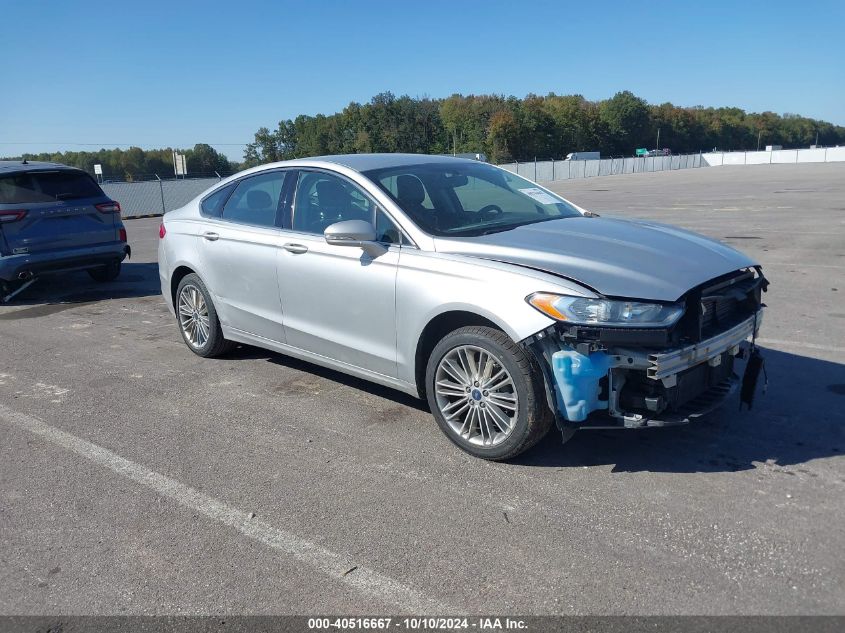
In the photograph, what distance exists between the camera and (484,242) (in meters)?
4.23

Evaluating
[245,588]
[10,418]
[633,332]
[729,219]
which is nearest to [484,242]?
[633,332]

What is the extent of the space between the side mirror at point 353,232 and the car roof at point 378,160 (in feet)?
2.12

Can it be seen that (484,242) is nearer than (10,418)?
Yes

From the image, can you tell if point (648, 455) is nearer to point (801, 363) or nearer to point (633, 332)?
point (633, 332)

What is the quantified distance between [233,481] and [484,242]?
1.95 m

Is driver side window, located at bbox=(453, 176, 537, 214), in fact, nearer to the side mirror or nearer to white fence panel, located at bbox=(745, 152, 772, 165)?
the side mirror

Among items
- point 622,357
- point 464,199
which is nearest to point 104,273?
point 464,199

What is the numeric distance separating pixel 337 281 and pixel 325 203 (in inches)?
25.7

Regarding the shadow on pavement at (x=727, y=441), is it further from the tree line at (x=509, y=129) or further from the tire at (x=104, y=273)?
the tree line at (x=509, y=129)

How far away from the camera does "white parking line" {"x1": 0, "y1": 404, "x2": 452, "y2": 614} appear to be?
290cm

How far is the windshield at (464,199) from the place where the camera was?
15.1 ft

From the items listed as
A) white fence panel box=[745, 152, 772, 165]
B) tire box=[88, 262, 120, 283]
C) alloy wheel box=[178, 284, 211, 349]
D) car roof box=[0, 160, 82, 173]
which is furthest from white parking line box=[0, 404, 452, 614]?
white fence panel box=[745, 152, 772, 165]

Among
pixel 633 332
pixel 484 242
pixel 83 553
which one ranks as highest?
pixel 484 242

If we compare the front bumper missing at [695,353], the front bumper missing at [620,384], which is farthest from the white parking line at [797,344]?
the front bumper missing at [620,384]
